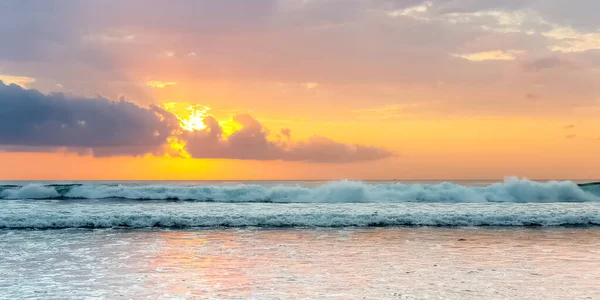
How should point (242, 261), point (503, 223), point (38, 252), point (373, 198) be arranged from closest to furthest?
point (242, 261), point (38, 252), point (503, 223), point (373, 198)

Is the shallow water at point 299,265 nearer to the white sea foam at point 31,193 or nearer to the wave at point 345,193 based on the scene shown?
the wave at point 345,193

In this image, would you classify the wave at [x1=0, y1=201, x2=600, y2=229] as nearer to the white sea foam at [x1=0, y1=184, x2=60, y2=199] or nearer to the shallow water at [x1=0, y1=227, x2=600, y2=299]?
the shallow water at [x1=0, y1=227, x2=600, y2=299]

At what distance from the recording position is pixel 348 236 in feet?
50.8

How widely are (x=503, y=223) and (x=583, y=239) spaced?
402 centimetres

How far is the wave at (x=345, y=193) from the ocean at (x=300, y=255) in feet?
39.4

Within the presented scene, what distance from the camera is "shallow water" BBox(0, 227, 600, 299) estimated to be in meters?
8.42

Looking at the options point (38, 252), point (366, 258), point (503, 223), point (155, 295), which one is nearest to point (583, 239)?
point (503, 223)

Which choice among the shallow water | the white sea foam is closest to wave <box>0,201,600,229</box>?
the shallow water

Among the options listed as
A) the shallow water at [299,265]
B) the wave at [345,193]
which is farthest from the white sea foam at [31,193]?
the shallow water at [299,265]

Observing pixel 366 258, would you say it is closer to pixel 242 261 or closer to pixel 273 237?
pixel 242 261

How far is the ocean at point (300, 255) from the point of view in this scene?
8.55 metres

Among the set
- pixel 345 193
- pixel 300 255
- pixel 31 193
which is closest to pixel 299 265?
pixel 300 255

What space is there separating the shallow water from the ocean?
28 millimetres

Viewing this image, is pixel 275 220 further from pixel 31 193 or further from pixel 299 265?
pixel 31 193
